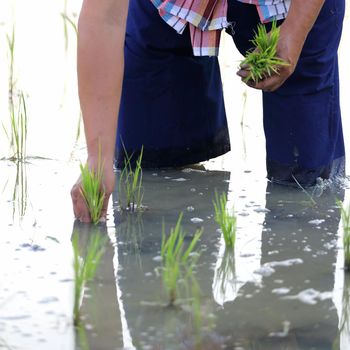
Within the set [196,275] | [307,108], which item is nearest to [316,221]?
[307,108]

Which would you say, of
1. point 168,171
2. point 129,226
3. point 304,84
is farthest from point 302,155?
point 129,226

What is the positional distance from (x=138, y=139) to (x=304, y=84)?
26.7 inches

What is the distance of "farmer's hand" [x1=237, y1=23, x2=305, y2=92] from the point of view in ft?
12.2

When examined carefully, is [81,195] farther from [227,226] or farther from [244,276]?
[244,276]

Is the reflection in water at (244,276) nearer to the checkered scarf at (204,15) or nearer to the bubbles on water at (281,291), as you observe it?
the bubbles on water at (281,291)

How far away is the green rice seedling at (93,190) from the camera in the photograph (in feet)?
11.4

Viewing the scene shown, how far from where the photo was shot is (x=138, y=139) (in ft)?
14.0

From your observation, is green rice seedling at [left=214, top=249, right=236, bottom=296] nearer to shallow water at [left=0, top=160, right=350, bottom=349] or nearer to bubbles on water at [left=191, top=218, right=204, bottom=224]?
shallow water at [left=0, top=160, right=350, bottom=349]

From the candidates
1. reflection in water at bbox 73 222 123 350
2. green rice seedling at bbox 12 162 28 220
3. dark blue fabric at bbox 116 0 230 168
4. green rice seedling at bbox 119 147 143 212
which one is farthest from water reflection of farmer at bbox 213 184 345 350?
green rice seedling at bbox 12 162 28 220

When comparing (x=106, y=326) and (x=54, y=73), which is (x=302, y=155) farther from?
(x=54, y=73)

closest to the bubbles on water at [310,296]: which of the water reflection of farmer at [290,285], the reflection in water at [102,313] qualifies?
the water reflection of farmer at [290,285]

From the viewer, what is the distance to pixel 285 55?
3.71m

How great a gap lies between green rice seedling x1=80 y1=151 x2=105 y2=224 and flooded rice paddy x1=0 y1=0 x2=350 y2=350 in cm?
6

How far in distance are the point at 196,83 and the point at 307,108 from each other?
Result: 472 millimetres
